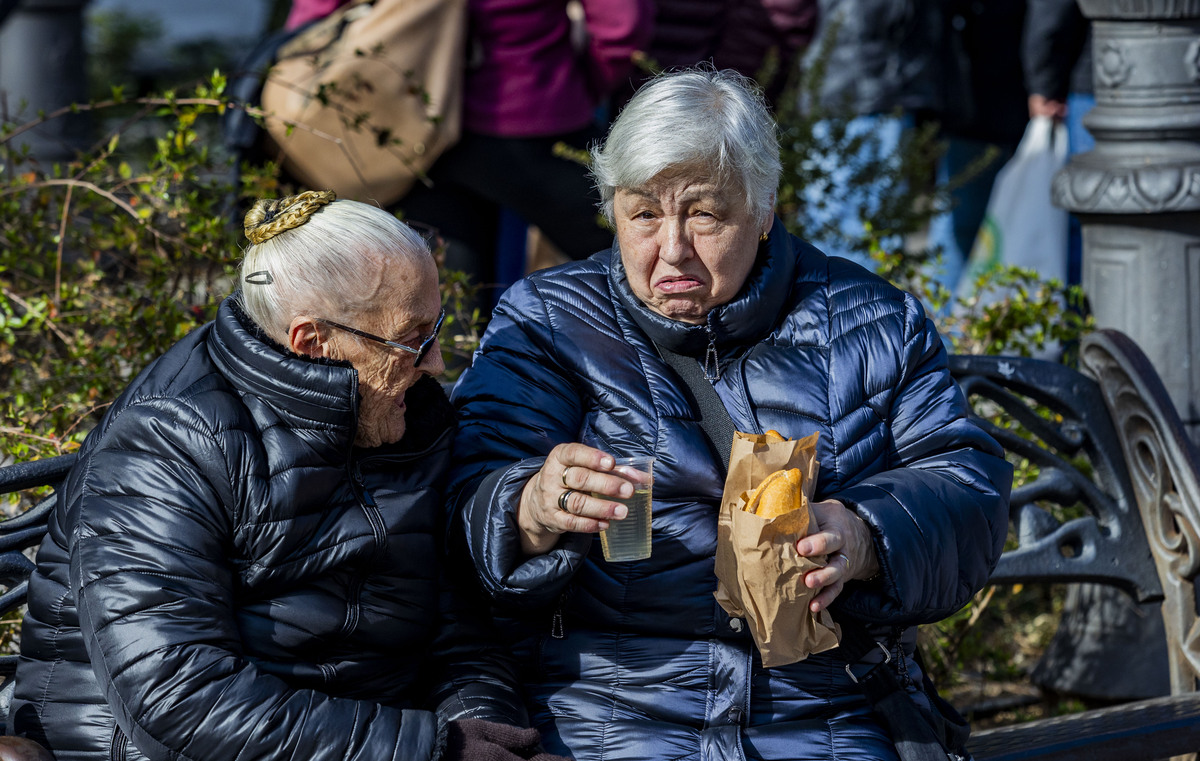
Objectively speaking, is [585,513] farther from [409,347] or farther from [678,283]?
[678,283]

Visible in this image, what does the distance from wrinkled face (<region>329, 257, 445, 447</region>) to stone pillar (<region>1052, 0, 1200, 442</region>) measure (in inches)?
86.7

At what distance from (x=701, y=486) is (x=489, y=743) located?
63cm

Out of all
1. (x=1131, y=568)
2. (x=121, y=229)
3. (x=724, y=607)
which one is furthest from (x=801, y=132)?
(x=724, y=607)

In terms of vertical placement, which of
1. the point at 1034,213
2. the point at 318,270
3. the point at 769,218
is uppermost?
the point at 318,270

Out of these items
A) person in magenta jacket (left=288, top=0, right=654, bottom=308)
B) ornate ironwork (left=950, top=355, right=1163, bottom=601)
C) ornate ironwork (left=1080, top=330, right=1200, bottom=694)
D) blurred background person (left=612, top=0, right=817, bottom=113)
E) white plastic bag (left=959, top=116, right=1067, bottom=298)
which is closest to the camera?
ornate ironwork (left=1080, top=330, right=1200, bottom=694)

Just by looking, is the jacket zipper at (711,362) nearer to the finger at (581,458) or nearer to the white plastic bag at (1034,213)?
the finger at (581,458)

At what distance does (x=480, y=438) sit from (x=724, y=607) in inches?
22.3

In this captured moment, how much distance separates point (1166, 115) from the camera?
369cm

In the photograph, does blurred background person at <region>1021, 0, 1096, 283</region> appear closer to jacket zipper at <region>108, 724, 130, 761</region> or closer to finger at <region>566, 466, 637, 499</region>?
finger at <region>566, 466, 637, 499</region>

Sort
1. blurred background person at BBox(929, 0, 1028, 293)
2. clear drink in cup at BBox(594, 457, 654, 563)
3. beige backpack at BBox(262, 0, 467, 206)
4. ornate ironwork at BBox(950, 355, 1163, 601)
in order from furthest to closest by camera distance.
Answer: blurred background person at BBox(929, 0, 1028, 293), beige backpack at BBox(262, 0, 467, 206), ornate ironwork at BBox(950, 355, 1163, 601), clear drink in cup at BBox(594, 457, 654, 563)

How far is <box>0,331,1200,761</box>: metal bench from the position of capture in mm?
3178

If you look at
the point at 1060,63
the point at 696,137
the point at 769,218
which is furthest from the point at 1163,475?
the point at 1060,63

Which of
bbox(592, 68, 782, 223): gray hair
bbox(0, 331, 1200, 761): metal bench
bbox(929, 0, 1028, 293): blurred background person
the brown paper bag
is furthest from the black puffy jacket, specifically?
bbox(929, 0, 1028, 293): blurred background person

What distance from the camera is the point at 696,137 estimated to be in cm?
252
